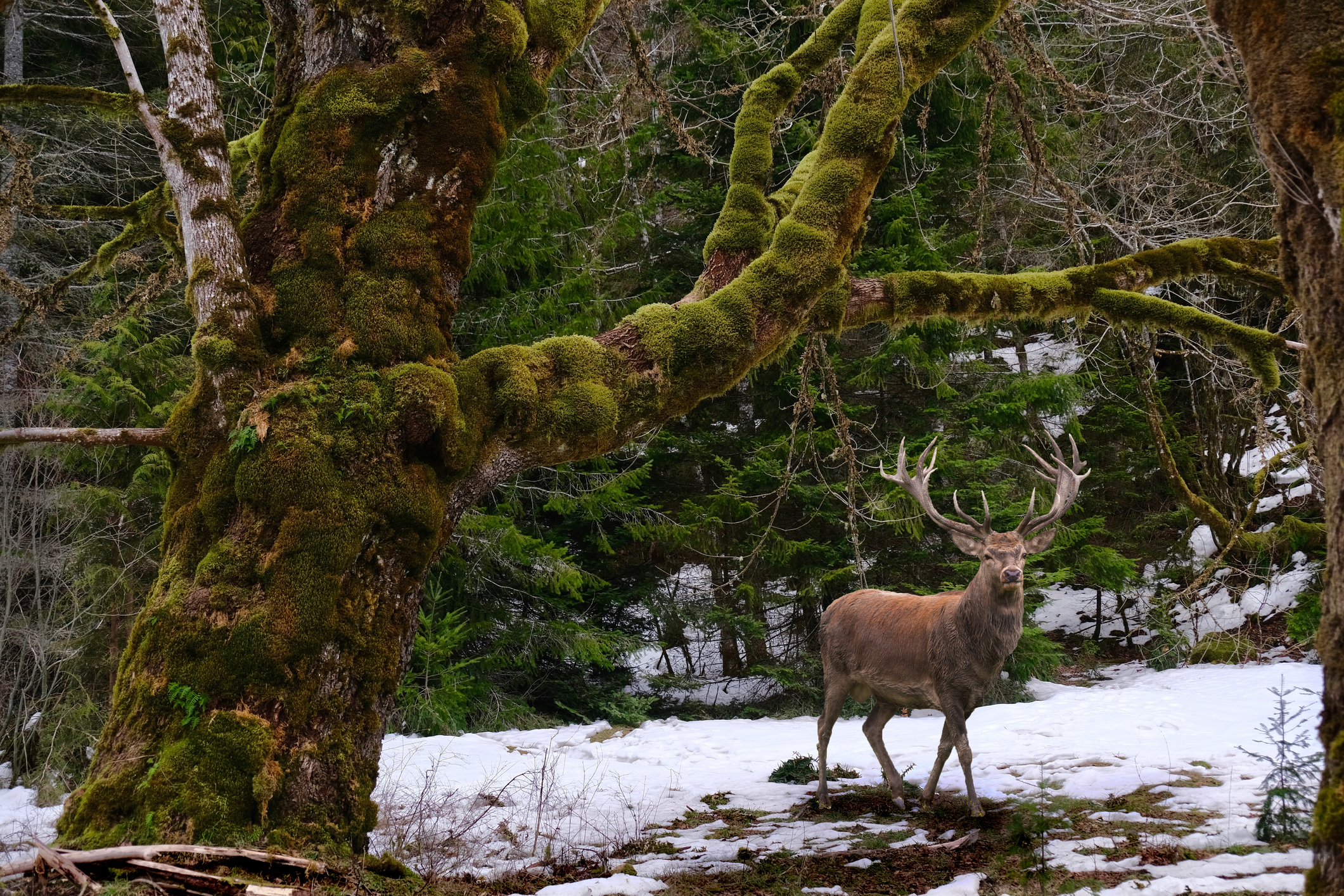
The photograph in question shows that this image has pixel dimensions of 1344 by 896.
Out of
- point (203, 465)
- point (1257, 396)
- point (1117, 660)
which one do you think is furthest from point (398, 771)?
point (1117, 660)

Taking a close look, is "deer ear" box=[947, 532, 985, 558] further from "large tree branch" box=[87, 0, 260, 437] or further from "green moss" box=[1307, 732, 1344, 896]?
"large tree branch" box=[87, 0, 260, 437]

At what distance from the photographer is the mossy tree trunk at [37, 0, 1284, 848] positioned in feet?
11.0

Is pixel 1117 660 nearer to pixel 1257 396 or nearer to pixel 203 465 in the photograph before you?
pixel 1257 396

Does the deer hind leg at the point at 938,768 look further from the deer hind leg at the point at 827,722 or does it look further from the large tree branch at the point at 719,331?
the large tree branch at the point at 719,331

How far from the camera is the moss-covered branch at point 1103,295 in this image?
5.38 meters

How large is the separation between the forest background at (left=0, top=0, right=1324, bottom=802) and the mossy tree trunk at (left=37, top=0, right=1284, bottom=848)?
3.86 metres

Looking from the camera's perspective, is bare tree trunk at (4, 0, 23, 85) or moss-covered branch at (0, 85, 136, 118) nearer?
moss-covered branch at (0, 85, 136, 118)

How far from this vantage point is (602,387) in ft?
14.2

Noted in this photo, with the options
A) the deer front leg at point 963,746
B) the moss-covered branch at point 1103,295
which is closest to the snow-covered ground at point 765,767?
the deer front leg at point 963,746

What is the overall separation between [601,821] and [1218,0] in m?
5.53

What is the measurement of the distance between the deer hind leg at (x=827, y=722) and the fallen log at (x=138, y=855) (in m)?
4.39

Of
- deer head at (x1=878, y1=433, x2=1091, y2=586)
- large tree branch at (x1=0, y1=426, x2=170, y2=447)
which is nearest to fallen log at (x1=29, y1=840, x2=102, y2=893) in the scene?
large tree branch at (x1=0, y1=426, x2=170, y2=447)

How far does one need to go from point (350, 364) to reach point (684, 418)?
28.8ft

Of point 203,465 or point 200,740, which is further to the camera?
point 203,465
